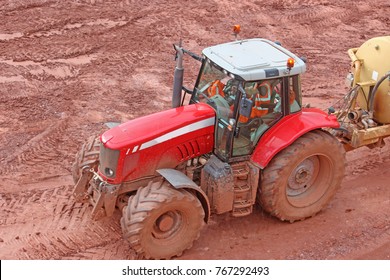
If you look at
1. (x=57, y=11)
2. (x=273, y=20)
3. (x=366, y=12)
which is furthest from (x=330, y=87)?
(x=57, y=11)

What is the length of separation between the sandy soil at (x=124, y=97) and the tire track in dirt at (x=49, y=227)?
0.01 meters

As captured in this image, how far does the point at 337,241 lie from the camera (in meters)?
7.71

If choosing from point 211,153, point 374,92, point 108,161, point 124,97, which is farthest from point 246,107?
point 124,97

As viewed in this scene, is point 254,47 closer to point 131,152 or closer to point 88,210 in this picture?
point 131,152

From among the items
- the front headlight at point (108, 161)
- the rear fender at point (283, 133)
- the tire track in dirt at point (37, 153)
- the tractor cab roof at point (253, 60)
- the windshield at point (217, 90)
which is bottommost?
the tire track in dirt at point (37, 153)

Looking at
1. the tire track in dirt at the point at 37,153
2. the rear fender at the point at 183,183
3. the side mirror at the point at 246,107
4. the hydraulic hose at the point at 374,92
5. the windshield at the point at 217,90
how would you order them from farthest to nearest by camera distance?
the tire track in dirt at the point at 37,153, the hydraulic hose at the point at 374,92, the windshield at the point at 217,90, the rear fender at the point at 183,183, the side mirror at the point at 246,107

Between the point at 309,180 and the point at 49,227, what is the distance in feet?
11.2

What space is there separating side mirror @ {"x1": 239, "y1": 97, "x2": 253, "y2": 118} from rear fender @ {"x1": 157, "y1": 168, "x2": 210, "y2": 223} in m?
1.01

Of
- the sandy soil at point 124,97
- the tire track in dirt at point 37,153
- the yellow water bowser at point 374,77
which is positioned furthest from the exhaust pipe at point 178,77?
the yellow water bowser at point 374,77

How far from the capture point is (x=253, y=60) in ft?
23.5

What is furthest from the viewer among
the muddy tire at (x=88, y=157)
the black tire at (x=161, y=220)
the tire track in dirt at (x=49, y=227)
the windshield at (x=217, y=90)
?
the muddy tire at (x=88, y=157)

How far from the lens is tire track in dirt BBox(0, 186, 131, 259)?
7.35 metres

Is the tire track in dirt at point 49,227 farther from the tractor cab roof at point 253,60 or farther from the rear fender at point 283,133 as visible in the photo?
the tractor cab roof at point 253,60

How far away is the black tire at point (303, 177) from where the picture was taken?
7371 millimetres
